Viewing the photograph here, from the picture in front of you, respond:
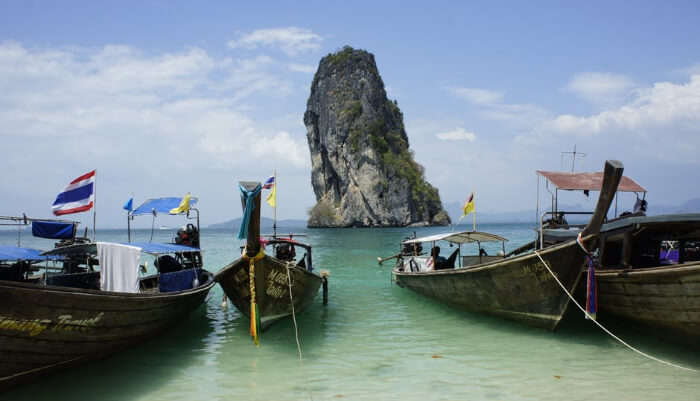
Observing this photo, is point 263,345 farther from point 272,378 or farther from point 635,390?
point 635,390

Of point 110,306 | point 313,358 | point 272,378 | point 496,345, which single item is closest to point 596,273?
point 496,345

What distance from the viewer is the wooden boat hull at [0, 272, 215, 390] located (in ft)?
18.3

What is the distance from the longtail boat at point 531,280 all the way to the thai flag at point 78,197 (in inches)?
332

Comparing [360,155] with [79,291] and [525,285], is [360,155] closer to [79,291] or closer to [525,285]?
[525,285]

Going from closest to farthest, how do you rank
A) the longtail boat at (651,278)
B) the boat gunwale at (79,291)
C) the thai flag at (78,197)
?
the boat gunwale at (79,291) → the longtail boat at (651,278) → the thai flag at (78,197)

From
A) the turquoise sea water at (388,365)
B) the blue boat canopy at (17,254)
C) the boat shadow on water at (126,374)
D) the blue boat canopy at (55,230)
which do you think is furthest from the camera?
the blue boat canopy at (55,230)

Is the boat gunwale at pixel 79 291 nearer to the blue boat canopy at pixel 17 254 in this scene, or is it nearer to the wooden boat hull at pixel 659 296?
the blue boat canopy at pixel 17 254

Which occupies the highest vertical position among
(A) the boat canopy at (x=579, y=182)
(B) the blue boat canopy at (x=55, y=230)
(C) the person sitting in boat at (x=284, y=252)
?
(A) the boat canopy at (x=579, y=182)

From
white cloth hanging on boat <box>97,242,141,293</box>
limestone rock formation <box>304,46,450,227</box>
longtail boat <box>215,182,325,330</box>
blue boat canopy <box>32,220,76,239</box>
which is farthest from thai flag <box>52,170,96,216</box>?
limestone rock formation <box>304,46,450,227</box>

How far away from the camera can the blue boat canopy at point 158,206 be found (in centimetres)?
1290

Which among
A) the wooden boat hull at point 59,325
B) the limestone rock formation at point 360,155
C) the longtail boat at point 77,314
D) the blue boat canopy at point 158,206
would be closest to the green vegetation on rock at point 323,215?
the limestone rock formation at point 360,155

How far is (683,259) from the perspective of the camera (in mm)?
8867

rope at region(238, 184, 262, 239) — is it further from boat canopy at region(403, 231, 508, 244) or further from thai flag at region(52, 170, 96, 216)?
boat canopy at region(403, 231, 508, 244)

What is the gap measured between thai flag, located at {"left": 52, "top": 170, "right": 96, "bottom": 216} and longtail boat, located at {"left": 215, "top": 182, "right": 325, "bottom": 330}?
4.04m
